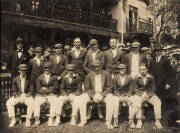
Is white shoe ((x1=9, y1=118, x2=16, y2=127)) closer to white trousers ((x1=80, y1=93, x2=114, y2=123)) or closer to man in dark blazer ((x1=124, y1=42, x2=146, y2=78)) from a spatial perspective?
white trousers ((x1=80, y1=93, x2=114, y2=123))

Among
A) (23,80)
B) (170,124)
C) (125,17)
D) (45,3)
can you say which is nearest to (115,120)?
(170,124)

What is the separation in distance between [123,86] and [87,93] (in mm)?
888

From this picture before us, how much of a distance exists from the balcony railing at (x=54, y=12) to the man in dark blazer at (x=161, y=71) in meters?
6.28

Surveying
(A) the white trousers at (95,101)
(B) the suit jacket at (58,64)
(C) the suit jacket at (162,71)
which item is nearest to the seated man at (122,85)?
(A) the white trousers at (95,101)

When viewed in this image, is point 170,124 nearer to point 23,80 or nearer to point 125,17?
point 23,80

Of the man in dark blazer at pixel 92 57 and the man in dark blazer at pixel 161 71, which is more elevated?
the man in dark blazer at pixel 92 57

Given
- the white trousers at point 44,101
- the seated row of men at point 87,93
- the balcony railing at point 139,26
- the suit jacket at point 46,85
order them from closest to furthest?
the seated row of men at point 87,93 < the white trousers at point 44,101 < the suit jacket at point 46,85 < the balcony railing at point 139,26

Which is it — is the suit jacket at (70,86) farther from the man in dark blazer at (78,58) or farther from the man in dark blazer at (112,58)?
the man in dark blazer at (112,58)

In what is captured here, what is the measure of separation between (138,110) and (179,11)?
876 centimetres

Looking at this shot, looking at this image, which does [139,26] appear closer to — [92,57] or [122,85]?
[92,57]

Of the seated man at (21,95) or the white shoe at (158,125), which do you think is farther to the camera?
the seated man at (21,95)

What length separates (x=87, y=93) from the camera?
601cm

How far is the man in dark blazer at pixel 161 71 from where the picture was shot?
660 centimetres

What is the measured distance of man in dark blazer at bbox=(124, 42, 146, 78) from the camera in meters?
6.48
